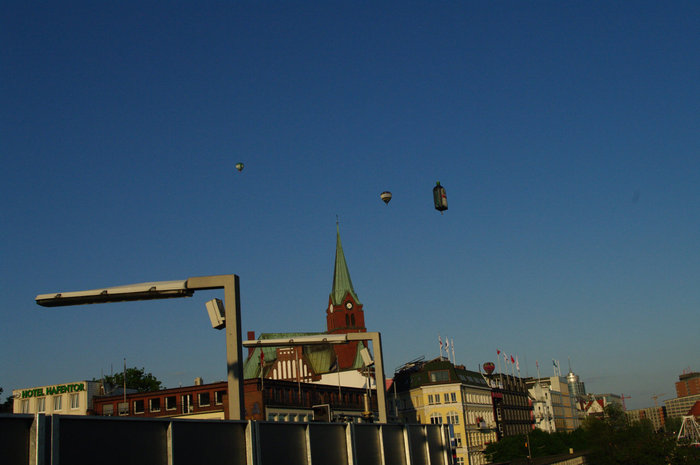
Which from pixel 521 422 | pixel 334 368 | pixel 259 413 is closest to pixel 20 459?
pixel 259 413

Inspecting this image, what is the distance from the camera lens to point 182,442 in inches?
436

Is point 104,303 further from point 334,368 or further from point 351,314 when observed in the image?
point 351,314

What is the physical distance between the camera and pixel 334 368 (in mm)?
160875

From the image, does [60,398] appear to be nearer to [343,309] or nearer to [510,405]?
[343,309]

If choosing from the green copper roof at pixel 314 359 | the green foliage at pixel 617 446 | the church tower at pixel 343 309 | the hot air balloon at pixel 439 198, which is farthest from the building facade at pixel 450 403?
the hot air balloon at pixel 439 198

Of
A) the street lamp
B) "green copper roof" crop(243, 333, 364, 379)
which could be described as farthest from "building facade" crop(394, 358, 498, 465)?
the street lamp

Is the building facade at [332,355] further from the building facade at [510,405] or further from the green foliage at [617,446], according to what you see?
the building facade at [510,405]

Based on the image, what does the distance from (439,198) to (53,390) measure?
335ft

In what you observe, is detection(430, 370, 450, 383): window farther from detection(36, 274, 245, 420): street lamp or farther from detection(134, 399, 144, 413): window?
detection(36, 274, 245, 420): street lamp

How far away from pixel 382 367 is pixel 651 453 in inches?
3680

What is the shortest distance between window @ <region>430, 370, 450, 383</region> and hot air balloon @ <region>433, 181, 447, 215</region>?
4026 inches

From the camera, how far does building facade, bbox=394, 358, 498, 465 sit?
428 feet

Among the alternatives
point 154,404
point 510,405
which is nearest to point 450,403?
point 510,405

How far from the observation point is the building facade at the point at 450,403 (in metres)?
130
